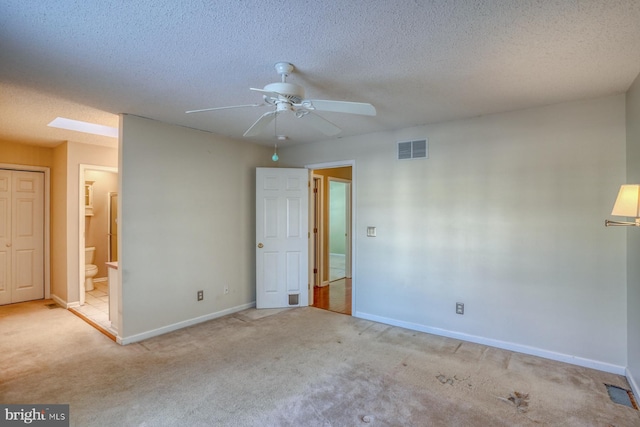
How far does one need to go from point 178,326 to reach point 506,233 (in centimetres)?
386

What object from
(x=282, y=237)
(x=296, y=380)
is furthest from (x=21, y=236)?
(x=296, y=380)

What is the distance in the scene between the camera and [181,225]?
3.83 metres

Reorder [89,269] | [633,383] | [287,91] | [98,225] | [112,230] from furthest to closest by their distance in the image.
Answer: [112,230] → [98,225] → [89,269] → [633,383] → [287,91]

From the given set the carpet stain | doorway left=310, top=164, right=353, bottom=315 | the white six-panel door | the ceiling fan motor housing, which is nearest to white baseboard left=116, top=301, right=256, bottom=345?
the white six-panel door

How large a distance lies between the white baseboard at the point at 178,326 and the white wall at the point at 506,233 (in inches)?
66.8

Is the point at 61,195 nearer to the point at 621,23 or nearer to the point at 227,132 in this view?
the point at 227,132

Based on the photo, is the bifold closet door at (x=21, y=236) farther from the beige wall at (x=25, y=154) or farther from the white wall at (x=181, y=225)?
the white wall at (x=181, y=225)

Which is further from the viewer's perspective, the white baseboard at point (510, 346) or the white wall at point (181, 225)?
the white wall at point (181, 225)

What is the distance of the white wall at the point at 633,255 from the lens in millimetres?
2395

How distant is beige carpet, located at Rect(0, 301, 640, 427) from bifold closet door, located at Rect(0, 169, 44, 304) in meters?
1.45

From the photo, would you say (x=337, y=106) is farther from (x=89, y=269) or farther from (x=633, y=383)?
(x=89, y=269)

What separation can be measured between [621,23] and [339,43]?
5.13 feet

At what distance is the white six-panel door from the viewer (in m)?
4.60

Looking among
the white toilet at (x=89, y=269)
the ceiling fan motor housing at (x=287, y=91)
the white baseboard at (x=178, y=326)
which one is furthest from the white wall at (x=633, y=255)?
the white toilet at (x=89, y=269)
